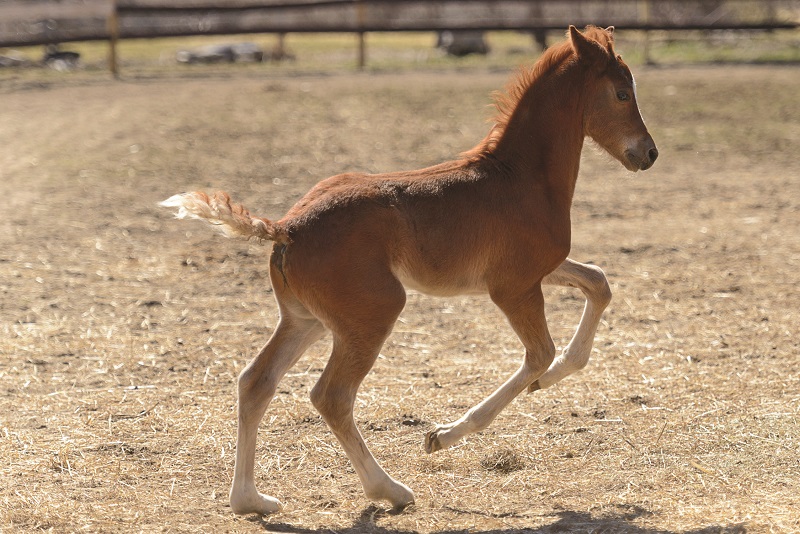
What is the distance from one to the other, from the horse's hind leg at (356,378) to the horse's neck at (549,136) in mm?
1005

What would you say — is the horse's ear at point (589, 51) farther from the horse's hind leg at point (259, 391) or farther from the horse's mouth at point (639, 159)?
the horse's hind leg at point (259, 391)

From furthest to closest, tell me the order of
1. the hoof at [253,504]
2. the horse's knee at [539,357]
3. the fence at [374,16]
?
the fence at [374,16] → the horse's knee at [539,357] → the hoof at [253,504]

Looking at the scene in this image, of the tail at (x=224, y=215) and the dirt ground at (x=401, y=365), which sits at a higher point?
the tail at (x=224, y=215)

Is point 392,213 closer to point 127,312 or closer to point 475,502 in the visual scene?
point 475,502

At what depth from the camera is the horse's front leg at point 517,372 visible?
4.43 m

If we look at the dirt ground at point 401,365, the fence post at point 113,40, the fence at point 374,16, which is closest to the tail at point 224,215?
the dirt ground at point 401,365

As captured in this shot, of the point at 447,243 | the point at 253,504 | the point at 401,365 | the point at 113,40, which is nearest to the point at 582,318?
the point at 447,243

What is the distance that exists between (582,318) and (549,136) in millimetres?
922

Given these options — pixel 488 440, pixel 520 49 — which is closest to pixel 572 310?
pixel 488 440

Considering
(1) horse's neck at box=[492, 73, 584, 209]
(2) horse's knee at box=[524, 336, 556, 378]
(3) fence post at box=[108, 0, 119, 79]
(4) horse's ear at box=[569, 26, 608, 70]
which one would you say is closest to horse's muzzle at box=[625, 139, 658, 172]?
(1) horse's neck at box=[492, 73, 584, 209]

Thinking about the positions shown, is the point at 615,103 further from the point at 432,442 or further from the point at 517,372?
the point at 432,442

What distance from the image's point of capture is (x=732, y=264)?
7926mm

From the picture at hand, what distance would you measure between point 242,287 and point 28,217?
2.91 meters

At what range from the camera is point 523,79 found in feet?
15.8
